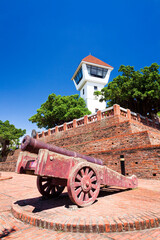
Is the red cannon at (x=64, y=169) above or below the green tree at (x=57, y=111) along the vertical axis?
below

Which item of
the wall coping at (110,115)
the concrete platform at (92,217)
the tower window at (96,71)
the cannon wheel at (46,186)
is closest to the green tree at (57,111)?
the wall coping at (110,115)

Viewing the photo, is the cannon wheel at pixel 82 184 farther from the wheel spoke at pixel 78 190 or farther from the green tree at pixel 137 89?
the green tree at pixel 137 89

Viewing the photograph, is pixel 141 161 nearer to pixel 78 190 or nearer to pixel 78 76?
pixel 78 190

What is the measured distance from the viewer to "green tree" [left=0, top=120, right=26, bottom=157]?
107ft

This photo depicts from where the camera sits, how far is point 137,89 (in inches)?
741

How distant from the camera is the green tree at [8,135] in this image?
1280 inches

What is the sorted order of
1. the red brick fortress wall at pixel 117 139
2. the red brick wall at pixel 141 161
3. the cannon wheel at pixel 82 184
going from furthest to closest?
1. the red brick fortress wall at pixel 117 139
2. the red brick wall at pixel 141 161
3. the cannon wheel at pixel 82 184

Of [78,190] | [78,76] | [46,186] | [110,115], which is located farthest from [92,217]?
[78,76]

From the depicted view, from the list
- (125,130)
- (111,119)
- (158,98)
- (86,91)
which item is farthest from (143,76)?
(86,91)

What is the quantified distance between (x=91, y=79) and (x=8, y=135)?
82.5 ft

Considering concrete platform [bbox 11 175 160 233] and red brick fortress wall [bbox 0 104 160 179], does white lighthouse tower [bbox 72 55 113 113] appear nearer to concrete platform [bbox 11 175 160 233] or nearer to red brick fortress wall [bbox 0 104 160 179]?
red brick fortress wall [bbox 0 104 160 179]

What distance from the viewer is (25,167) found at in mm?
3398

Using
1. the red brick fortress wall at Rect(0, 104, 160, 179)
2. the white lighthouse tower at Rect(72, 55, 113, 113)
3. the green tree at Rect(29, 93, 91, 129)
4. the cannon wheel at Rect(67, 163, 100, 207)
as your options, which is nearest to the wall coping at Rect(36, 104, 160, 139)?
the red brick fortress wall at Rect(0, 104, 160, 179)

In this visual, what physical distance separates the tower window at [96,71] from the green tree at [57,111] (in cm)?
1402
